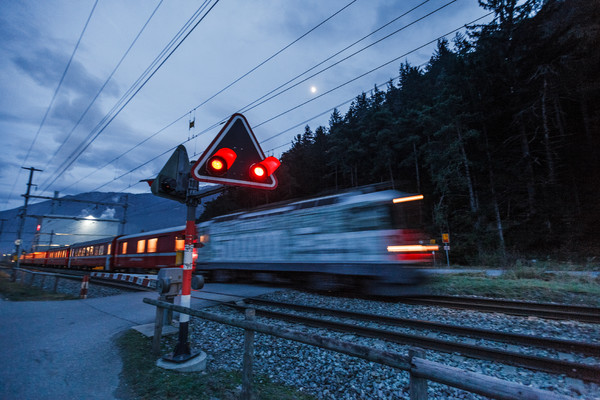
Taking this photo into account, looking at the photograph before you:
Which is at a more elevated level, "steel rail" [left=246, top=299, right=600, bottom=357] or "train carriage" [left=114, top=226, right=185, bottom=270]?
"train carriage" [left=114, top=226, right=185, bottom=270]

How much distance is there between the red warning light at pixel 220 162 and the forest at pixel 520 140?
22.0m

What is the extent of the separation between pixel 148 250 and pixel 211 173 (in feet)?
61.4

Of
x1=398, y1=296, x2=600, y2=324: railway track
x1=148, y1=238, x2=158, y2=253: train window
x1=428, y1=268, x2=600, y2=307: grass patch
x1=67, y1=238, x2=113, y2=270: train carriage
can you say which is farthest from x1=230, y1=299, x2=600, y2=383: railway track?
x1=67, y1=238, x2=113, y2=270: train carriage

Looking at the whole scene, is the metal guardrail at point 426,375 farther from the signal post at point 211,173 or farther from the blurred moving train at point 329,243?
the blurred moving train at point 329,243

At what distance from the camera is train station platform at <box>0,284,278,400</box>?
11.6 ft

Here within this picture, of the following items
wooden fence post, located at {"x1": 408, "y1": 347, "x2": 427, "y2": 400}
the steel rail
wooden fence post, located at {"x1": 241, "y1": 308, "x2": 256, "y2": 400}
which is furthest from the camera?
the steel rail

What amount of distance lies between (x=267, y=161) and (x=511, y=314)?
753 centimetres

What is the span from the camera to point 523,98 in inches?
974

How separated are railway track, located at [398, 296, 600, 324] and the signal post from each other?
264 inches

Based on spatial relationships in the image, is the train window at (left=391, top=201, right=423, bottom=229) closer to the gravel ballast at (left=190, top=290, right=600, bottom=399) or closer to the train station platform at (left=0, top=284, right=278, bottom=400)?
the gravel ballast at (left=190, top=290, right=600, bottom=399)

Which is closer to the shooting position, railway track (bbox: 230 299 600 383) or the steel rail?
railway track (bbox: 230 299 600 383)

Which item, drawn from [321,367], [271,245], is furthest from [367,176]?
[321,367]

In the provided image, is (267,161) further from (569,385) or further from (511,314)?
(511,314)

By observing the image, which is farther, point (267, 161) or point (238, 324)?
point (267, 161)
